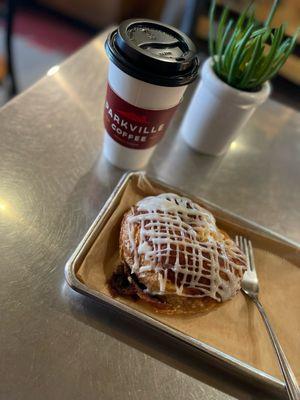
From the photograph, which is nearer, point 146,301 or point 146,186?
point 146,301

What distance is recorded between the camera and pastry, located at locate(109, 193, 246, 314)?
1.37 feet

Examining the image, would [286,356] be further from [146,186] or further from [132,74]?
[132,74]

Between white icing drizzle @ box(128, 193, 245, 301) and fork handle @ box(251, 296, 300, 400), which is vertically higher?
white icing drizzle @ box(128, 193, 245, 301)

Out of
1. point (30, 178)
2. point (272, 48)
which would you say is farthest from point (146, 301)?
point (272, 48)

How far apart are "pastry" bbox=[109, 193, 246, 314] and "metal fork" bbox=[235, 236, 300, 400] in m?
0.04

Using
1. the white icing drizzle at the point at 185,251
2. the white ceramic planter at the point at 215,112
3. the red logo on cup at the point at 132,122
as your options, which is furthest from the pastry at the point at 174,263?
the white ceramic planter at the point at 215,112

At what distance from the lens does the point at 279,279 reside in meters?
0.51

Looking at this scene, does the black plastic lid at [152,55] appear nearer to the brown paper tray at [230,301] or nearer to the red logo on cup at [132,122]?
the red logo on cup at [132,122]

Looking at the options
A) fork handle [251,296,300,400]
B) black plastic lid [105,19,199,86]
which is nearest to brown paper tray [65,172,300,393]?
fork handle [251,296,300,400]

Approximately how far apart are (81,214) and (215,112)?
30 centimetres

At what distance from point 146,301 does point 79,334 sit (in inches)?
3.6

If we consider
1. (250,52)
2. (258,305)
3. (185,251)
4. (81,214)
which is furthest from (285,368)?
(250,52)

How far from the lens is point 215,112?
0.60 metres

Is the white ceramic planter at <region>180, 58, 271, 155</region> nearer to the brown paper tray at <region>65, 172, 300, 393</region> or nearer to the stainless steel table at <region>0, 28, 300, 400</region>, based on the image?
the stainless steel table at <region>0, 28, 300, 400</region>
